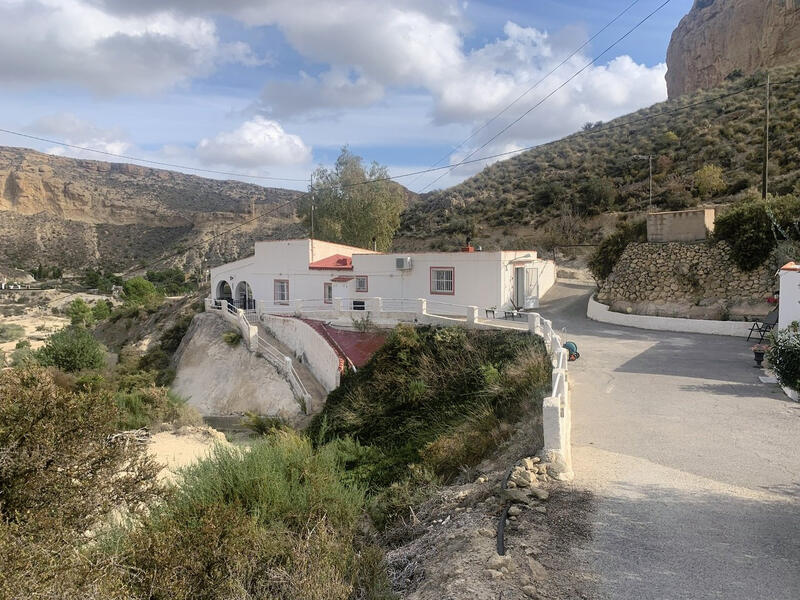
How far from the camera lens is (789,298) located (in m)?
11.3

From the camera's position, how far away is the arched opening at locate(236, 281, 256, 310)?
28.5 metres

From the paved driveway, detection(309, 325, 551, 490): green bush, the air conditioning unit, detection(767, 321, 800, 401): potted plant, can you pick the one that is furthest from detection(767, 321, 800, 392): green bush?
the air conditioning unit

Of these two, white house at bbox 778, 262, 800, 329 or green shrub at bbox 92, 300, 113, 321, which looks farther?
green shrub at bbox 92, 300, 113, 321

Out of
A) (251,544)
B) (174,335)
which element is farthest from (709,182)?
(251,544)

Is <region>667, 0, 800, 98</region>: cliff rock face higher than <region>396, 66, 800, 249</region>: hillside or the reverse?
higher

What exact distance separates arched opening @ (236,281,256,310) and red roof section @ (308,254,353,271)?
482 cm

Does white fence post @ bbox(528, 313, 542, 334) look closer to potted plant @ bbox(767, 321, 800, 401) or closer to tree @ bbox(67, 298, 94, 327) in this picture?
potted plant @ bbox(767, 321, 800, 401)

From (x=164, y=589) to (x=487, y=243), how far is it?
130 feet

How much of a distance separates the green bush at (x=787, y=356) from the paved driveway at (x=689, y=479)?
1240 mm

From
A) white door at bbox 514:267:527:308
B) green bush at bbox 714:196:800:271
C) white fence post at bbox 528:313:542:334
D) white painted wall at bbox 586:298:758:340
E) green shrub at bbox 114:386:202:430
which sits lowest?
green shrub at bbox 114:386:202:430

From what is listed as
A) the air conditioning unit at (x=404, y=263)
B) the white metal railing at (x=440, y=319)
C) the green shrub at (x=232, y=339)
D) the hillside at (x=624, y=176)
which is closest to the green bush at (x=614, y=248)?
the white metal railing at (x=440, y=319)

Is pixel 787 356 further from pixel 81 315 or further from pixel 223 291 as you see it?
pixel 81 315

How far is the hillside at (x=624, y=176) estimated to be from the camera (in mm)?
36156

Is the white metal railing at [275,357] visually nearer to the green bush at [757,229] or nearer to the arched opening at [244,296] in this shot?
the arched opening at [244,296]
